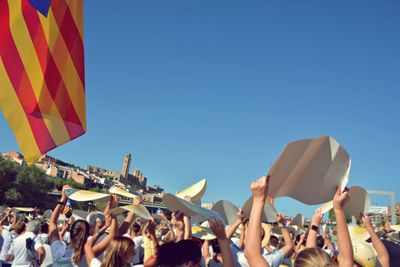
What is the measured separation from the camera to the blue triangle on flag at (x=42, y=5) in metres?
2.58

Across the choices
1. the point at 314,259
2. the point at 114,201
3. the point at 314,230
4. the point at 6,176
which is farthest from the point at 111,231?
the point at 6,176

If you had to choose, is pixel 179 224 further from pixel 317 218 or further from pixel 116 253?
pixel 317 218

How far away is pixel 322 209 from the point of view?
382 cm

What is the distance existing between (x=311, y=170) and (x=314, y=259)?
56 cm

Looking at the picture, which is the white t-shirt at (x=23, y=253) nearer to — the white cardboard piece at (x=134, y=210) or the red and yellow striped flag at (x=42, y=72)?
the white cardboard piece at (x=134, y=210)

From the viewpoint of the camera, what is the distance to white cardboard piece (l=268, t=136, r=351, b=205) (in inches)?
97.1

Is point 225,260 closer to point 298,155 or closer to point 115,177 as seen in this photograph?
point 298,155

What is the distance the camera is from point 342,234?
2.60m

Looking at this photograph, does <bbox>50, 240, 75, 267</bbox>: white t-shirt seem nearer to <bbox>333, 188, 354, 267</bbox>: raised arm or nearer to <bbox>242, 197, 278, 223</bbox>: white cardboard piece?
<bbox>242, 197, 278, 223</bbox>: white cardboard piece

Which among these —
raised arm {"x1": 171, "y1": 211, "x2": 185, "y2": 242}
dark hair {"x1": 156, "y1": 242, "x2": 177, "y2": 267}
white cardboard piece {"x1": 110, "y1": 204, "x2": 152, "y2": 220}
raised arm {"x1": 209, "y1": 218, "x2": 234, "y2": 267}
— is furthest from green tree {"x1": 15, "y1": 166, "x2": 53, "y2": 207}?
raised arm {"x1": 209, "y1": 218, "x2": 234, "y2": 267}

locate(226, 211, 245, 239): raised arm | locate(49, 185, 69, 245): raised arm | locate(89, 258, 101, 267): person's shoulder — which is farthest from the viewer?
locate(49, 185, 69, 245): raised arm

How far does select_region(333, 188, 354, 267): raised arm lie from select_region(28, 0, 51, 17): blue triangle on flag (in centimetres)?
234

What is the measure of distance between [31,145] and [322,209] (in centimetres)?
270

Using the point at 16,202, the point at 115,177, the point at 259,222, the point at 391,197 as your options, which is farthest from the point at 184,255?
the point at 115,177
